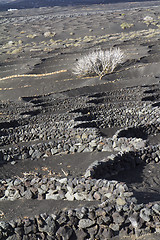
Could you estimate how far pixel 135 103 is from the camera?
920 inches

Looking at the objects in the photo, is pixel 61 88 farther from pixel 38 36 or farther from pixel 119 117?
pixel 38 36

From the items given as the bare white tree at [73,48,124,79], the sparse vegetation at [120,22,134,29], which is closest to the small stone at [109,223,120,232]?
the bare white tree at [73,48,124,79]

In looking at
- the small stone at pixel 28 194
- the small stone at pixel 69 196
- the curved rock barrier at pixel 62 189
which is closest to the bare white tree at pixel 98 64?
the curved rock barrier at pixel 62 189

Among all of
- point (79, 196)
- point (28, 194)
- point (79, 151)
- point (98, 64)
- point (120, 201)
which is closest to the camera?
point (120, 201)

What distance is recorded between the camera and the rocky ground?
884 centimetres

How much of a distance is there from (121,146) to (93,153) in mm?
1331

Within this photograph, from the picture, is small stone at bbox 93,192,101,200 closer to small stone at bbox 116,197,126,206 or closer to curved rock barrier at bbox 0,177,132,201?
curved rock barrier at bbox 0,177,132,201

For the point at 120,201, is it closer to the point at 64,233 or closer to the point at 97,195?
the point at 97,195

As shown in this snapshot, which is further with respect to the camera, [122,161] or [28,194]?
[122,161]

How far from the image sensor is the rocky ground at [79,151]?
29.0ft

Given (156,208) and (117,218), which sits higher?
(156,208)

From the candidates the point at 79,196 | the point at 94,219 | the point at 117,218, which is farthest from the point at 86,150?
the point at 117,218

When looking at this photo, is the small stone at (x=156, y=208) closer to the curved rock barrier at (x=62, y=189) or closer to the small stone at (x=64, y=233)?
the curved rock barrier at (x=62, y=189)

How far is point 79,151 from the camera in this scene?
16.1m
